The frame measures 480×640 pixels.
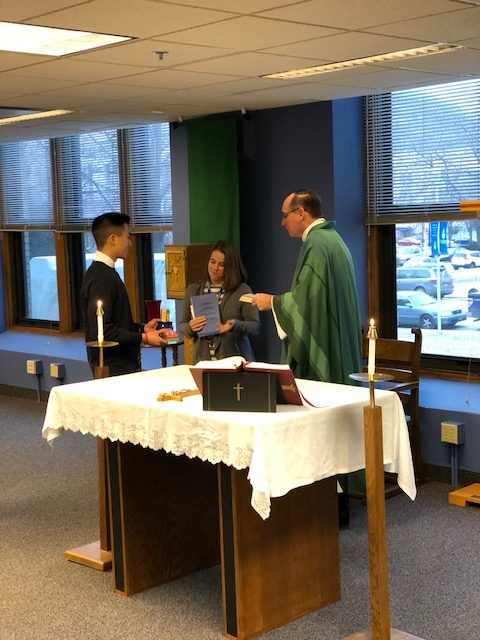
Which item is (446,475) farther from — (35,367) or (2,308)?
(2,308)

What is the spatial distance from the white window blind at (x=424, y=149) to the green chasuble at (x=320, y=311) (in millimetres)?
1424

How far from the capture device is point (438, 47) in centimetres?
434

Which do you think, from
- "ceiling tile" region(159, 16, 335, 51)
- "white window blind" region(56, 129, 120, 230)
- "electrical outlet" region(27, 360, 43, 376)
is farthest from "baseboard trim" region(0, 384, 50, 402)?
"ceiling tile" region(159, 16, 335, 51)

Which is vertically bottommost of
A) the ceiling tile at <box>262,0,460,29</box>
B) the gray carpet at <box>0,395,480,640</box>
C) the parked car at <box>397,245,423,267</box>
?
the gray carpet at <box>0,395,480,640</box>

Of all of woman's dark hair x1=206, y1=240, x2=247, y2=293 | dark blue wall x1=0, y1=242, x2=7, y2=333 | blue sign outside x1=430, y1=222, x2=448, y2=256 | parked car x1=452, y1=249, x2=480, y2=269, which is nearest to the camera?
woman's dark hair x1=206, y1=240, x2=247, y2=293

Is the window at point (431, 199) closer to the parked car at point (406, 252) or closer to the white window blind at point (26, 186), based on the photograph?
the parked car at point (406, 252)

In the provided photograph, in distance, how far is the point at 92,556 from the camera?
14.6 feet

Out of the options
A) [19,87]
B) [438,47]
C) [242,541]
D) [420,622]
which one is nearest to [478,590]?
A: [420,622]

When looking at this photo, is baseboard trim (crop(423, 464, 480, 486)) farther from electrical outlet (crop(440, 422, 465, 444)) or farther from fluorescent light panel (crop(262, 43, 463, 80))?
fluorescent light panel (crop(262, 43, 463, 80))

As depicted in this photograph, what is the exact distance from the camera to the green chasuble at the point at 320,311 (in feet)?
15.3

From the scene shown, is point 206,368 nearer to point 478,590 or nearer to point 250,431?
point 250,431

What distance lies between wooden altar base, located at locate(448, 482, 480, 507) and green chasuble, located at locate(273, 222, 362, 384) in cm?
101

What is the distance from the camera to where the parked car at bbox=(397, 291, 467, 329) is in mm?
6094

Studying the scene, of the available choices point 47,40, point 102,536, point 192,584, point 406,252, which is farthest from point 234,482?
point 406,252
